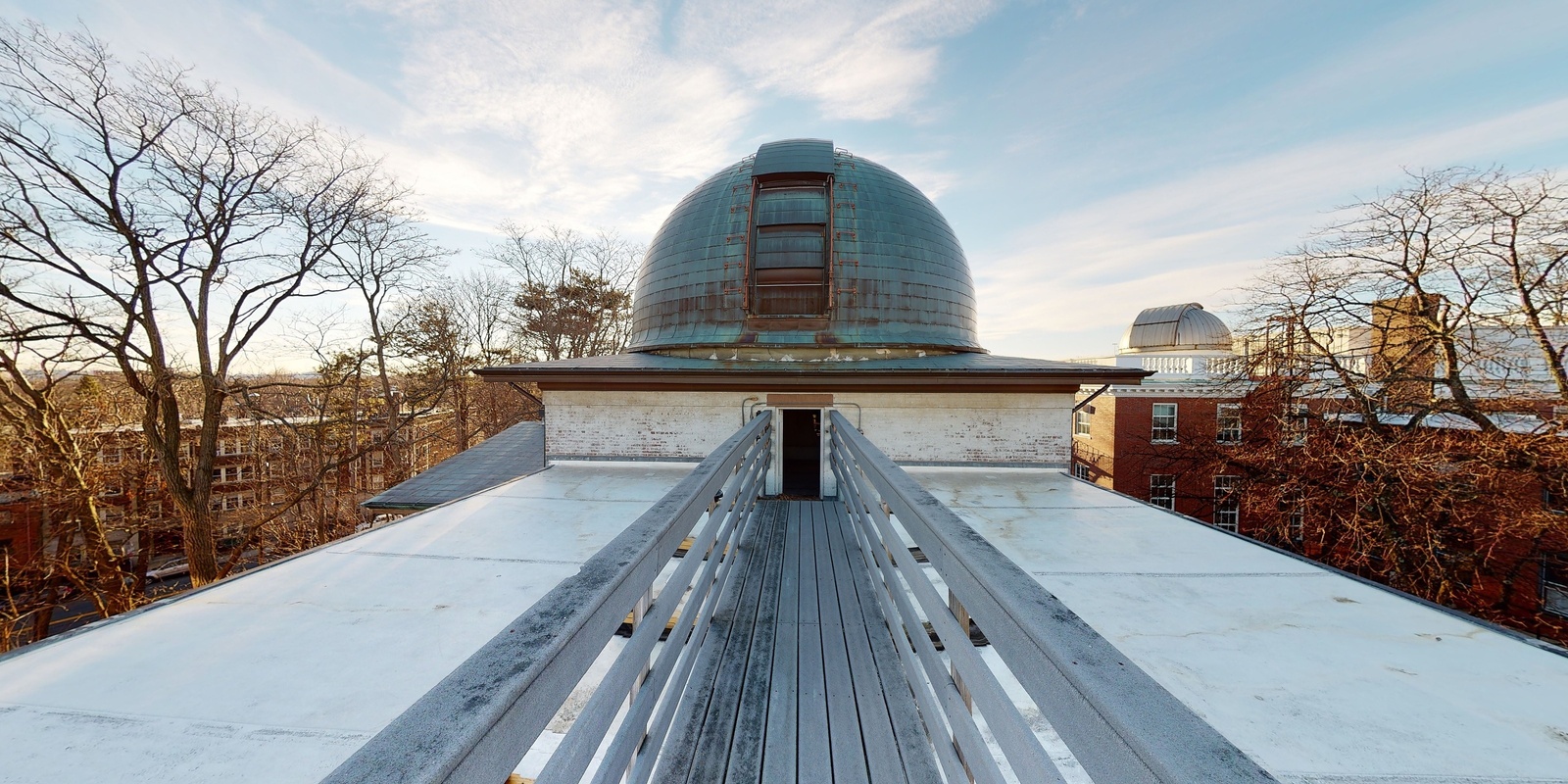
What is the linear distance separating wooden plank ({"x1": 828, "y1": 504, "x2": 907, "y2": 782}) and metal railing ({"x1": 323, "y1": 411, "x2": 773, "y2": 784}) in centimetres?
87

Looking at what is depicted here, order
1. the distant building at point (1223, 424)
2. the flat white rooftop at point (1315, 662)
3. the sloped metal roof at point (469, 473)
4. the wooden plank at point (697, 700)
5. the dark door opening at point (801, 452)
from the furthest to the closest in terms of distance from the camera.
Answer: the dark door opening at point (801, 452) < the sloped metal roof at point (469, 473) < the distant building at point (1223, 424) < the flat white rooftop at point (1315, 662) < the wooden plank at point (697, 700)

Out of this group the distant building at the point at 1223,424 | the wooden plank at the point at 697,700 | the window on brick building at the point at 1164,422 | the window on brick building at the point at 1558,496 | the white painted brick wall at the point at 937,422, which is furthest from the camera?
the window on brick building at the point at 1164,422

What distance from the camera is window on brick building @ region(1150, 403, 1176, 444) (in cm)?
1823

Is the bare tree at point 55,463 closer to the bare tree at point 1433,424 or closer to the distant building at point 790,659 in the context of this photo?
the distant building at point 790,659

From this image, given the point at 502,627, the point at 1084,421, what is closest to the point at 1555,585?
the point at 1084,421

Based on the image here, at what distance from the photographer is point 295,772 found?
90.9 inches

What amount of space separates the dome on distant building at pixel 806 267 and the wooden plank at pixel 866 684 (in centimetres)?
673

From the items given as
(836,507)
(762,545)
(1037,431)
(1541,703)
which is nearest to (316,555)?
(762,545)

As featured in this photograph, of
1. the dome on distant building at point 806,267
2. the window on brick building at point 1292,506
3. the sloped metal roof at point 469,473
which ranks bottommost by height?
the window on brick building at point 1292,506

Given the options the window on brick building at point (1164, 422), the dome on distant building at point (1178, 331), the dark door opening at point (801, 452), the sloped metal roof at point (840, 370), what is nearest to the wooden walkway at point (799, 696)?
the sloped metal roof at point (840, 370)

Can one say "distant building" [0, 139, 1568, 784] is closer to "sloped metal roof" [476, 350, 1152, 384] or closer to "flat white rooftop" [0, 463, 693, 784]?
"flat white rooftop" [0, 463, 693, 784]

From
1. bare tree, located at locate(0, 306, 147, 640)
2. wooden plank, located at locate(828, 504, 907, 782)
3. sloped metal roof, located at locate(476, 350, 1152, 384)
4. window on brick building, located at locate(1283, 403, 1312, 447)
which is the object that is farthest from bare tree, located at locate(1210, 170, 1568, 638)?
Result: bare tree, located at locate(0, 306, 147, 640)

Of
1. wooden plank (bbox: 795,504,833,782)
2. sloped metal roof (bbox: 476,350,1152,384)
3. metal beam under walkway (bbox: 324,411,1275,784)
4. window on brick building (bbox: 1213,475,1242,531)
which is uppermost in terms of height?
sloped metal roof (bbox: 476,350,1152,384)

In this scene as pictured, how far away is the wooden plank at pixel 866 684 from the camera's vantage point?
203 cm
